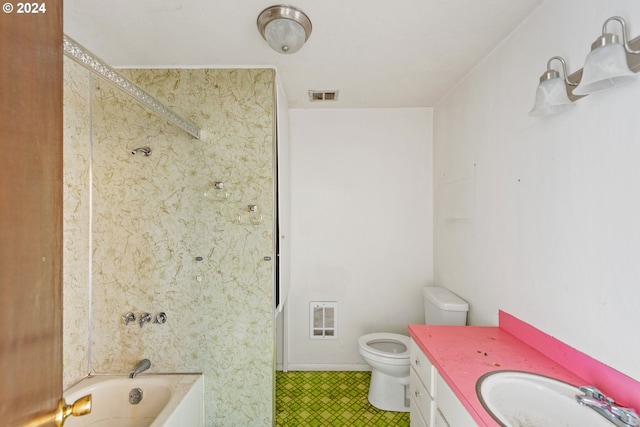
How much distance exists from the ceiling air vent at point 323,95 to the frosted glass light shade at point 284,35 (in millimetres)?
780

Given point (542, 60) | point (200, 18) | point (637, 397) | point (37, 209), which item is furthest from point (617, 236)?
point (200, 18)

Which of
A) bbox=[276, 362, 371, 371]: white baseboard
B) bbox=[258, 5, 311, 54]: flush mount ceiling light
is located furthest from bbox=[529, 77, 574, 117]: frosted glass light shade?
bbox=[276, 362, 371, 371]: white baseboard

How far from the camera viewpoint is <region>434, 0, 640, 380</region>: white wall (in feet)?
3.22

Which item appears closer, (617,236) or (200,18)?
(617,236)

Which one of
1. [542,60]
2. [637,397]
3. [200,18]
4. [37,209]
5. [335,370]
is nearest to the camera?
[37,209]

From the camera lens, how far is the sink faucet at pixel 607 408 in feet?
2.90

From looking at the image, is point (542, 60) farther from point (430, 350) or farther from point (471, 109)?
point (430, 350)

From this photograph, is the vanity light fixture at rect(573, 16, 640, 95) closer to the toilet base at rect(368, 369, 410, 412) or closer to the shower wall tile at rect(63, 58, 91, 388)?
the toilet base at rect(368, 369, 410, 412)

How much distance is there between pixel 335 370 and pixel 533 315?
1.81 meters

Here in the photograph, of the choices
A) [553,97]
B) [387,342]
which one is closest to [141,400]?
[387,342]

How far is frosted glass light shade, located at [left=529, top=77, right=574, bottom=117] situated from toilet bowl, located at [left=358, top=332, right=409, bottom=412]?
65.8 inches

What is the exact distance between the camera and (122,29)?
1.55 meters

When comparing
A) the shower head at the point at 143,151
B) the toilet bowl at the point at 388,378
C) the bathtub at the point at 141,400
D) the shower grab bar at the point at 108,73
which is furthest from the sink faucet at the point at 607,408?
the shower head at the point at 143,151

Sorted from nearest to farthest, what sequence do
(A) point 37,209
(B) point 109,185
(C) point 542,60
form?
(A) point 37,209
(C) point 542,60
(B) point 109,185
